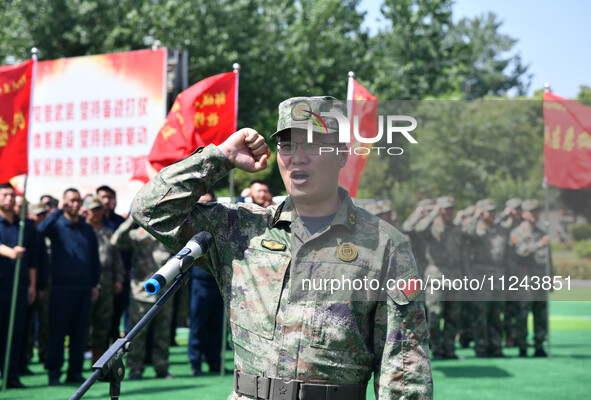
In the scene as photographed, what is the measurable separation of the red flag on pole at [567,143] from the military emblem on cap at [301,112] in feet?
13.3

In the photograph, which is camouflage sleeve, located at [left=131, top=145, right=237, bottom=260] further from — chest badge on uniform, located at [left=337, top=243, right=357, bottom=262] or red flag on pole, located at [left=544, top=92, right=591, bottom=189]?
red flag on pole, located at [left=544, top=92, right=591, bottom=189]

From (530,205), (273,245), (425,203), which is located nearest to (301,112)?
(273,245)

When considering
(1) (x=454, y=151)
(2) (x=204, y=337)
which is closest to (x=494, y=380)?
(2) (x=204, y=337)

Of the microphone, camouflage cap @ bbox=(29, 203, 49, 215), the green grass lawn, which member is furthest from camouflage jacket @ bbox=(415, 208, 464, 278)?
camouflage cap @ bbox=(29, 203, 49, 215)

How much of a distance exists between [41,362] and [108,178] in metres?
2.99

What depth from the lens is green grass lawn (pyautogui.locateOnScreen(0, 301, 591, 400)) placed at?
27.2 feet

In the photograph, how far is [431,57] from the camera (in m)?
29.7

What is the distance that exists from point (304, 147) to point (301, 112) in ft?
0.48

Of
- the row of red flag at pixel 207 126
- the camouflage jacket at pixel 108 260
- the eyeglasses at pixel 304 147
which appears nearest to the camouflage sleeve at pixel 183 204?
the eyeglasses at pixel 304 147

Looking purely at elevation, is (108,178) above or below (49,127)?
below

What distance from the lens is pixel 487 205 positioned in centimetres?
801

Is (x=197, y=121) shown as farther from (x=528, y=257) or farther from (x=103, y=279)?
(x=528, y=257)

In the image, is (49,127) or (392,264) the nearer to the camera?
(392,264)

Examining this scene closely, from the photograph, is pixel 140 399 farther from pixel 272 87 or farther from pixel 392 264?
pixel 272 87
